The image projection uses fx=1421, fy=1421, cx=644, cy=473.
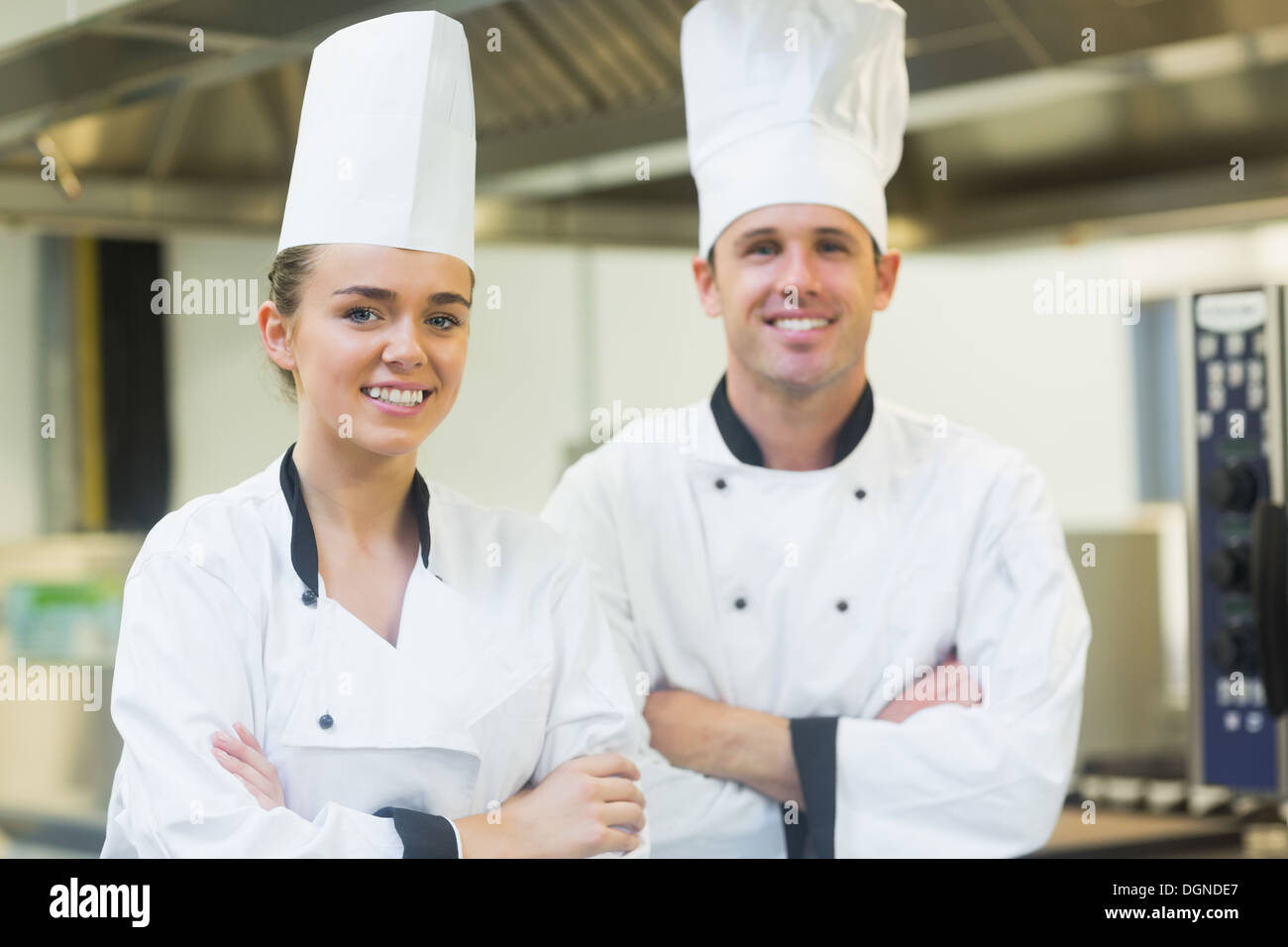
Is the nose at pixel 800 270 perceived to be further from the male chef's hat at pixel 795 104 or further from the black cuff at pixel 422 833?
the black cuff at pixel 422 833

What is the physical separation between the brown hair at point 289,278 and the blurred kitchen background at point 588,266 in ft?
0.13

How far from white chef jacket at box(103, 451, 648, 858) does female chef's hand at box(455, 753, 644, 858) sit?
18 millimetres

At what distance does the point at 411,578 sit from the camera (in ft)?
4.23

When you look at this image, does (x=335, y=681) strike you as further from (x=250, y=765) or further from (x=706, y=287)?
(x=706, y=287)

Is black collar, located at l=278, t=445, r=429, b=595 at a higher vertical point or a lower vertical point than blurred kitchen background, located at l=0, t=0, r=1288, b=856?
lower

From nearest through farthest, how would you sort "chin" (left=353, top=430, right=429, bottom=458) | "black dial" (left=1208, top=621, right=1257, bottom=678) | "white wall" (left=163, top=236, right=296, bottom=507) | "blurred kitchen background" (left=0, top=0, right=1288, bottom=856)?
"chin" (left=353, top=430, right=429, bottom=458) < "white wall" (left=163, top=236, right=296, bottom=507) < "blurred kitchen background" (left=0, top=0, right=1288, bottom=856) < "black dial" (left=1208, top=621, right=1257, bottom=678)

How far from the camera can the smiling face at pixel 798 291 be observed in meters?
1.39

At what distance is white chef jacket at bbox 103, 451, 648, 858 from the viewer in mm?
1157

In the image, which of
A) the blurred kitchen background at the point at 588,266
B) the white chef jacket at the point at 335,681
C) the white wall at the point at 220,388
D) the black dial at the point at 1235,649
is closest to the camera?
the white chef jacket at the point at 335,681

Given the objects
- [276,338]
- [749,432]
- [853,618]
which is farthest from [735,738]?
[276,338]

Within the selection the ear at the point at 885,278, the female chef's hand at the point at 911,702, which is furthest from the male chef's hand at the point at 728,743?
the ear at the point at 885,278

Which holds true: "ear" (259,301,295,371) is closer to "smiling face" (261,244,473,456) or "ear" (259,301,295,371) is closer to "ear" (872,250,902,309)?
"smiling face" (261,244,473,456)

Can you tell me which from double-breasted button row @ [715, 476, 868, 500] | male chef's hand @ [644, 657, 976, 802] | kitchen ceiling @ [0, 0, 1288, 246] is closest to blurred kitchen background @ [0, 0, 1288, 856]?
kitchen ceiling @ [0, 0, 1288, 246]

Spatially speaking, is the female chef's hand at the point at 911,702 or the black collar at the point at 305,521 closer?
the black collar at the point at 305,521
